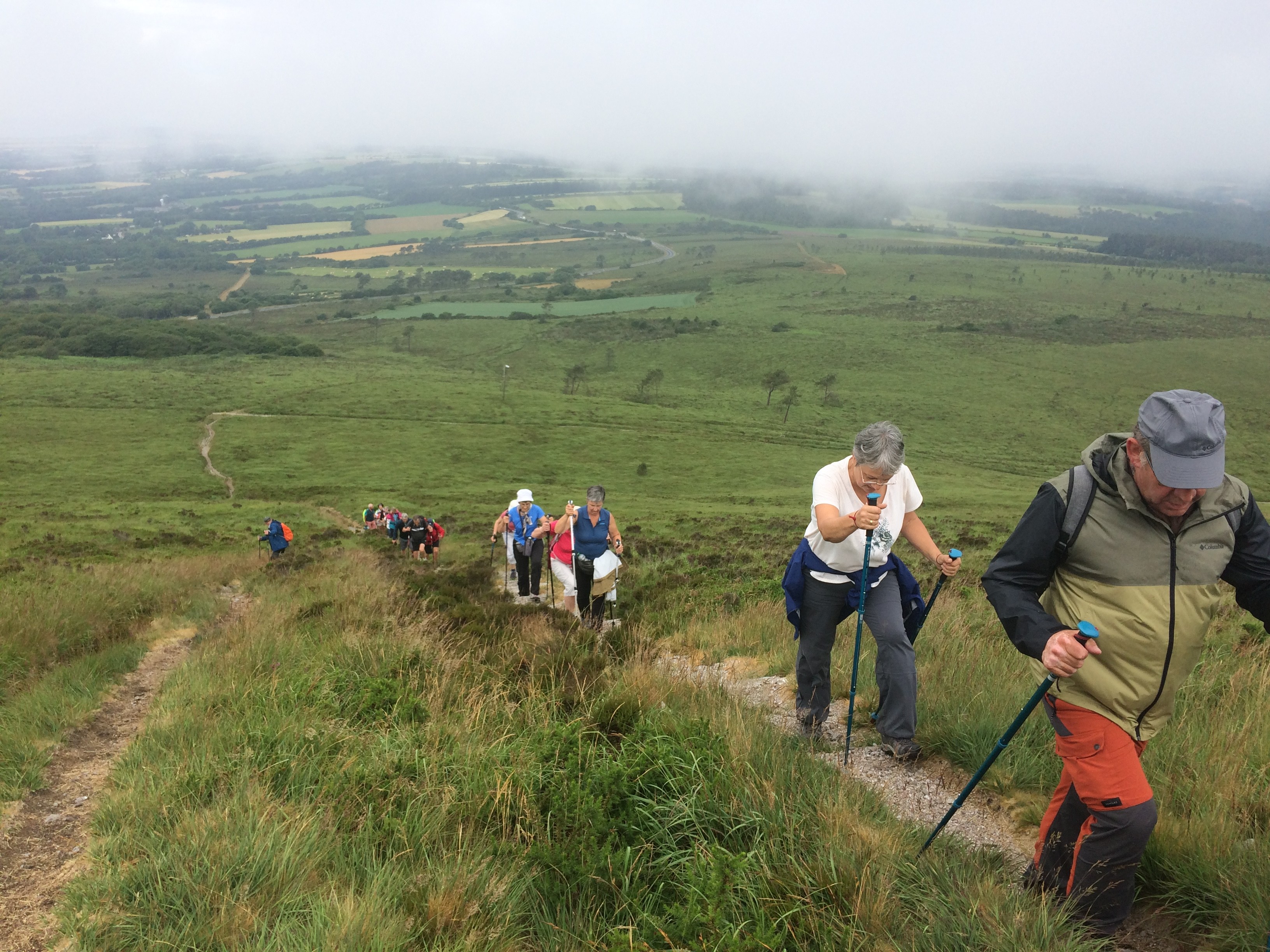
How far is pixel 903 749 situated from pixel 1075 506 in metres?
2.42

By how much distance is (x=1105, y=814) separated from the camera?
3.34 meters

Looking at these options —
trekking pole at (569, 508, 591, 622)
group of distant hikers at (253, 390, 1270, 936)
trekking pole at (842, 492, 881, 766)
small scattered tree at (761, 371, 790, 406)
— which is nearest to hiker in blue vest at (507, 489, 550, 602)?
trekking pole at (569, 508, 591, 622)

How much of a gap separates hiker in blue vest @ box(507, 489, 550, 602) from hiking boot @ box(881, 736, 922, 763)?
863cm

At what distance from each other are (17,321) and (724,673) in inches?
6329

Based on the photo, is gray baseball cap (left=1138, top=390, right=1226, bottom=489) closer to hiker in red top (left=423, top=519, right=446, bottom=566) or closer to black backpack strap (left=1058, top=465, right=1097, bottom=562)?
black backpack strap (left=1058, top=465, right=1097, bottom=562)

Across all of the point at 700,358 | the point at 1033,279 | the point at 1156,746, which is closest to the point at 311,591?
the point at 1156,746

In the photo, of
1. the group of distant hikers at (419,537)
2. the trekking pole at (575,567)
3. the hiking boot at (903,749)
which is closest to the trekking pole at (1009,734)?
the hiking boot at (903,749)

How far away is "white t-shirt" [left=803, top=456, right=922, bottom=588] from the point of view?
528 centimetres

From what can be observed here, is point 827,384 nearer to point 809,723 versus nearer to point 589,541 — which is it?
point 589,541

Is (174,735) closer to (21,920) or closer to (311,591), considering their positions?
(21,920)

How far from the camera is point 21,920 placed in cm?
352

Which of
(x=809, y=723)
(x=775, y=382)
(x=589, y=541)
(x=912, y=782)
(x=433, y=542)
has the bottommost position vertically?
(x=775, y=382)

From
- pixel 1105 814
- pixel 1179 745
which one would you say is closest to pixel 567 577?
pixel 1179 745

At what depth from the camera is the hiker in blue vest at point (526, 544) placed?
1347 centimetres
